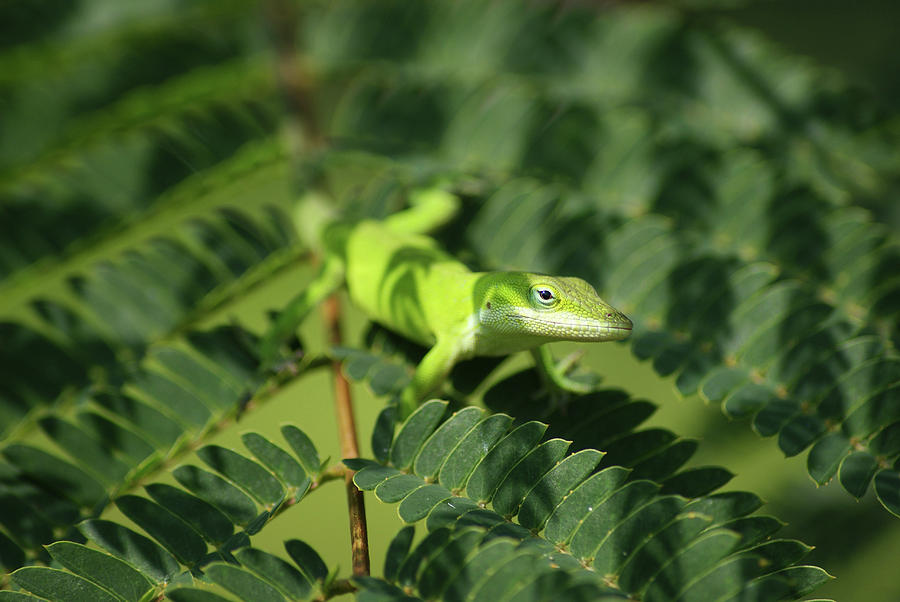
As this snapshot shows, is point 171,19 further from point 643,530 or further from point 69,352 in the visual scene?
point 643,530

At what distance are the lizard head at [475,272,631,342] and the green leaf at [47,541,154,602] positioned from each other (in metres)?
1.48

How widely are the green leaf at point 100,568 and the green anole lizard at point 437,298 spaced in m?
0.95

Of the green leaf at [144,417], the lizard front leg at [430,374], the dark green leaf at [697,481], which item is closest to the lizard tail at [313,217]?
the lizard front leg at [430,374]

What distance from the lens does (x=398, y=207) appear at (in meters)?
3.72

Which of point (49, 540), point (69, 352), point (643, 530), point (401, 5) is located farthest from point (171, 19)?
point (643, 530)

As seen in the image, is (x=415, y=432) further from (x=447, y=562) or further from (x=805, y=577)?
(x=805, y=577)

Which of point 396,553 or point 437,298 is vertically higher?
point 437,298

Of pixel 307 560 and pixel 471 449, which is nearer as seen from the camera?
pixel 307 560

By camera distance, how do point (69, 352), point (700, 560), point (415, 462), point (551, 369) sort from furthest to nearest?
1. point (69, 352)
2. point (551, 369)
3. point (415, 462)
4. point (700, 560)

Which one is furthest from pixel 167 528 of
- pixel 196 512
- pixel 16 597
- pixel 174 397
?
pixel 174 397

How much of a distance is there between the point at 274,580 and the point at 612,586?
0.89 m

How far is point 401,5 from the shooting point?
412 centimetres

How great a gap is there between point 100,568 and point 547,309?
167 cm

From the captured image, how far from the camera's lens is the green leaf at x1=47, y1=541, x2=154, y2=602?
1938 mm
